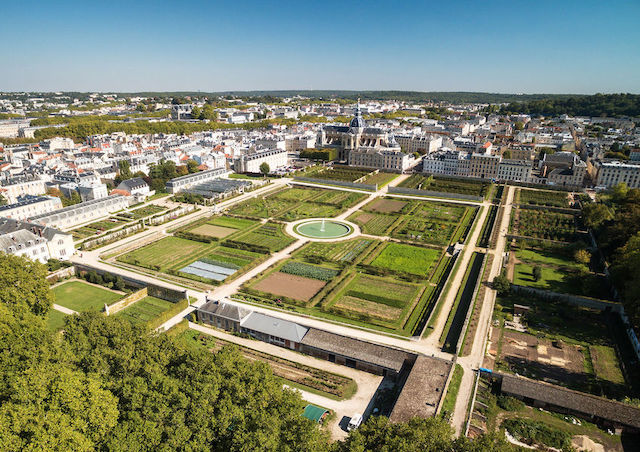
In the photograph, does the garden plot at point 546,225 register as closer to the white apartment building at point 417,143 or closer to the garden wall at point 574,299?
the garden wall at point 574,299

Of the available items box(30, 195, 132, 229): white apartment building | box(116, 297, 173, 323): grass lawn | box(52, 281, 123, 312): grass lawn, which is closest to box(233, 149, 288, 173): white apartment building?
box(30, 195, 132, 229): white apartment building

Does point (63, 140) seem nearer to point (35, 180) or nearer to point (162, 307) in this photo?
point (35, 180)

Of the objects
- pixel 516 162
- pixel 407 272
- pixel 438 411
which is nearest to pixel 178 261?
pixel 407 272

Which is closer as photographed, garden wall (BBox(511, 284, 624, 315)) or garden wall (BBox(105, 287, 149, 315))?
garden wall (BBox(105, 287, 149, 315))

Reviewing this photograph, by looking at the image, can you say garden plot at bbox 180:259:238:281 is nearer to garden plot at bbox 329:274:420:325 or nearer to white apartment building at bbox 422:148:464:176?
garden plot at bbox 329:274:420:325

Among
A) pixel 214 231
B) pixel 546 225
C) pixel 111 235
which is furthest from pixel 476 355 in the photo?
pixel 111 235

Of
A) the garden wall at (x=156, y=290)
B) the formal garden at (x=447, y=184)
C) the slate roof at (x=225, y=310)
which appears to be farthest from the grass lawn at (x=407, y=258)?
the formal garden at (x=447, y=184)
